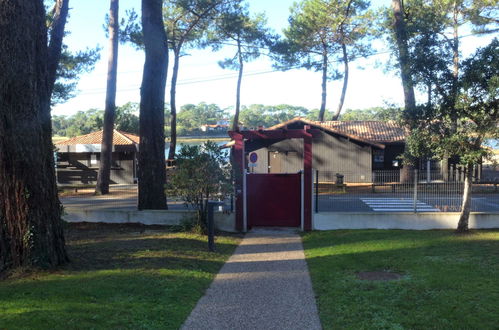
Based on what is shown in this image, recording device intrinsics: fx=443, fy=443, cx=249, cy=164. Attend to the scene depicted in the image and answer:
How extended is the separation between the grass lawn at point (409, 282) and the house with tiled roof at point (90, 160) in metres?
23.3

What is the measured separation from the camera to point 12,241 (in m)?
6.64

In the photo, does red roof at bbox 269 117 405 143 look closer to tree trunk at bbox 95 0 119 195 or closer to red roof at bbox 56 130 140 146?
tree trunk at bbox 95 0 119 195

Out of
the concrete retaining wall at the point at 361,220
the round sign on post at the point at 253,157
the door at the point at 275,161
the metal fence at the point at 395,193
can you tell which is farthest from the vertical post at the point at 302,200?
the door at the point at 275,161

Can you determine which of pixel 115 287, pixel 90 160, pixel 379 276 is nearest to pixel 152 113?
pixel 115 287

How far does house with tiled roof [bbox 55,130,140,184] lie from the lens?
30719mm

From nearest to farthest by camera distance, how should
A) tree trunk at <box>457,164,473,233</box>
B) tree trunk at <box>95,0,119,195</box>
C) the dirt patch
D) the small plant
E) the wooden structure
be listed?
1. the dirt patch
2. the small plant
3. tree trunk at <box>457,164,473,233</box>
4. the wooden structure
5. tree trunk at <box>95,0,119,195</box>

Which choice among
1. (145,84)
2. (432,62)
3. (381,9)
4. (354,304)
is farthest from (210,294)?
(381,9)

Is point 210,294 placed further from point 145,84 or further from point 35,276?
point 145,84

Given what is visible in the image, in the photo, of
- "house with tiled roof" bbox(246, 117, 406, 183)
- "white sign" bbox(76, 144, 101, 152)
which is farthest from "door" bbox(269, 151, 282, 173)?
"white sign" bbox(76, 144, 101, 152)

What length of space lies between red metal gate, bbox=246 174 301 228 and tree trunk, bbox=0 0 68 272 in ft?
21.3

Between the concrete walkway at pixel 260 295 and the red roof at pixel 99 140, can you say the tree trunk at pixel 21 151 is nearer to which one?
the concrete walkway at pixel 260 295

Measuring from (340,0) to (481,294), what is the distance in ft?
99.8

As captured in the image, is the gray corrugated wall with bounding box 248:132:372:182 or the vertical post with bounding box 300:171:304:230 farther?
the gray corrugated wall with bounding box 248:132:372:182

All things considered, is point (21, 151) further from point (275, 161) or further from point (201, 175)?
point (275, 161)
